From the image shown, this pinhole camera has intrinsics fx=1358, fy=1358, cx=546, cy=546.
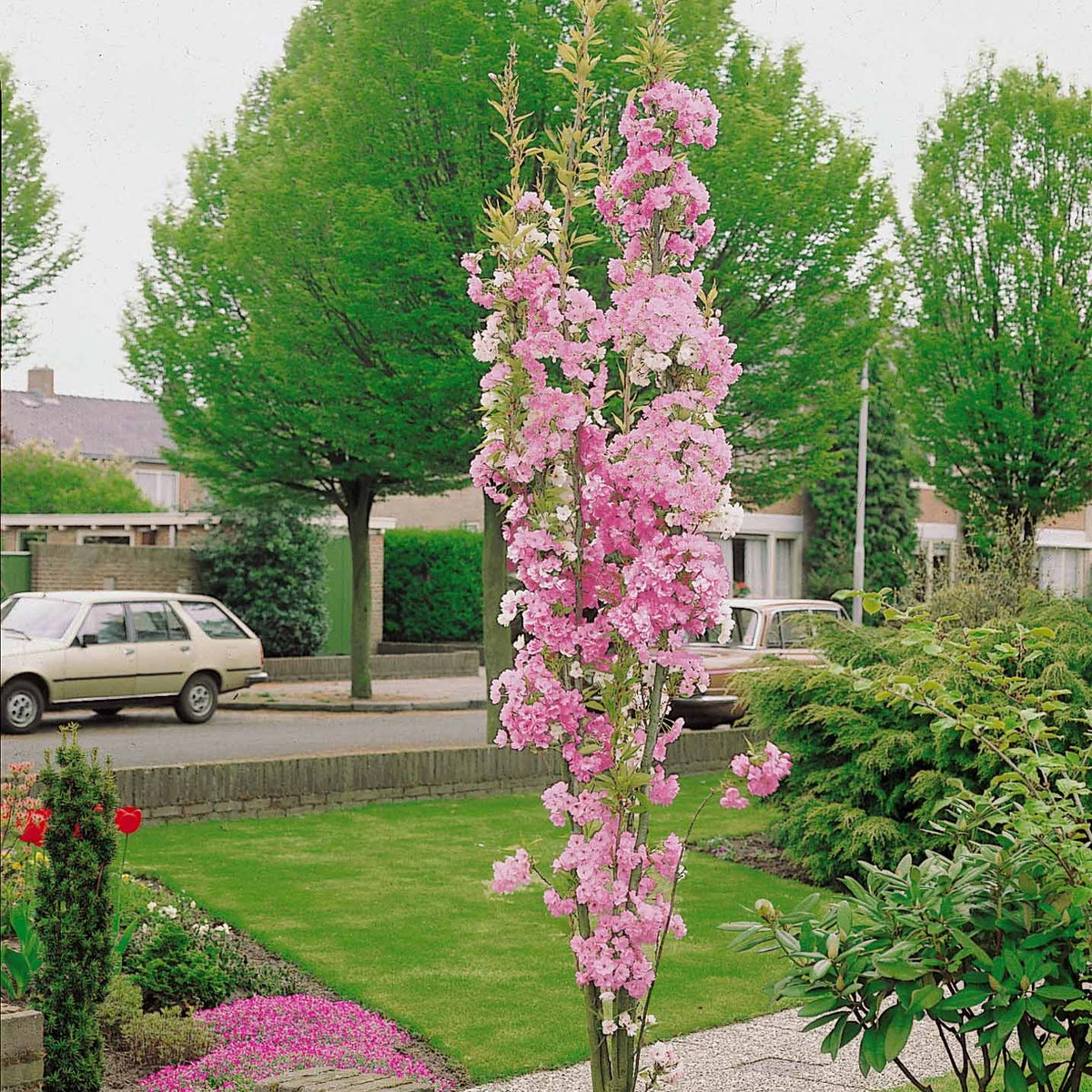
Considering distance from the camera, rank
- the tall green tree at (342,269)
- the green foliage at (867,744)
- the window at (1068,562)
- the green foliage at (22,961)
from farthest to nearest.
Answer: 1. the window at (1068,562)
2. the tall green tree at (342,269)
3. the green foliage at (867,744)
4. the green foliage at (22,961)

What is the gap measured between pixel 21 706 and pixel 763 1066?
41.0 ft

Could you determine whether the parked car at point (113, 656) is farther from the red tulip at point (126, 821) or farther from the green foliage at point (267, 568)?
the red tulip at point (126, 821)

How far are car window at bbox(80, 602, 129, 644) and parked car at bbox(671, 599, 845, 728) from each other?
6.79 metres

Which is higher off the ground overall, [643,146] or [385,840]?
[643,146]

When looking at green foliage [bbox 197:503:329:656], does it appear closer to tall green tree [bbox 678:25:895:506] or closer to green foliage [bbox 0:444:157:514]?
green foliage [bbox 0:444:157:514]

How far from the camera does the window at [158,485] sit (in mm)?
34219

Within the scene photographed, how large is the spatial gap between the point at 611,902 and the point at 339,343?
42.1 feet

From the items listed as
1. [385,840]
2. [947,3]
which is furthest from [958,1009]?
[947,3]

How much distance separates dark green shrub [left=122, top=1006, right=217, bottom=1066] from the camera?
5148 mm

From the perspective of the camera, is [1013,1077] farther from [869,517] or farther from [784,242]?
[869,517]

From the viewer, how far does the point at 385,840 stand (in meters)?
9.84

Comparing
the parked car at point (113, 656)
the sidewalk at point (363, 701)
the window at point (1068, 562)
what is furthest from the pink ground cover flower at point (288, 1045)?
the window at point (1068, 562)

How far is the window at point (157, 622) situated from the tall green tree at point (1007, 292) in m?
11.7

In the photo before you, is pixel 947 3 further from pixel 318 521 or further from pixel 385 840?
pixel 318 521
